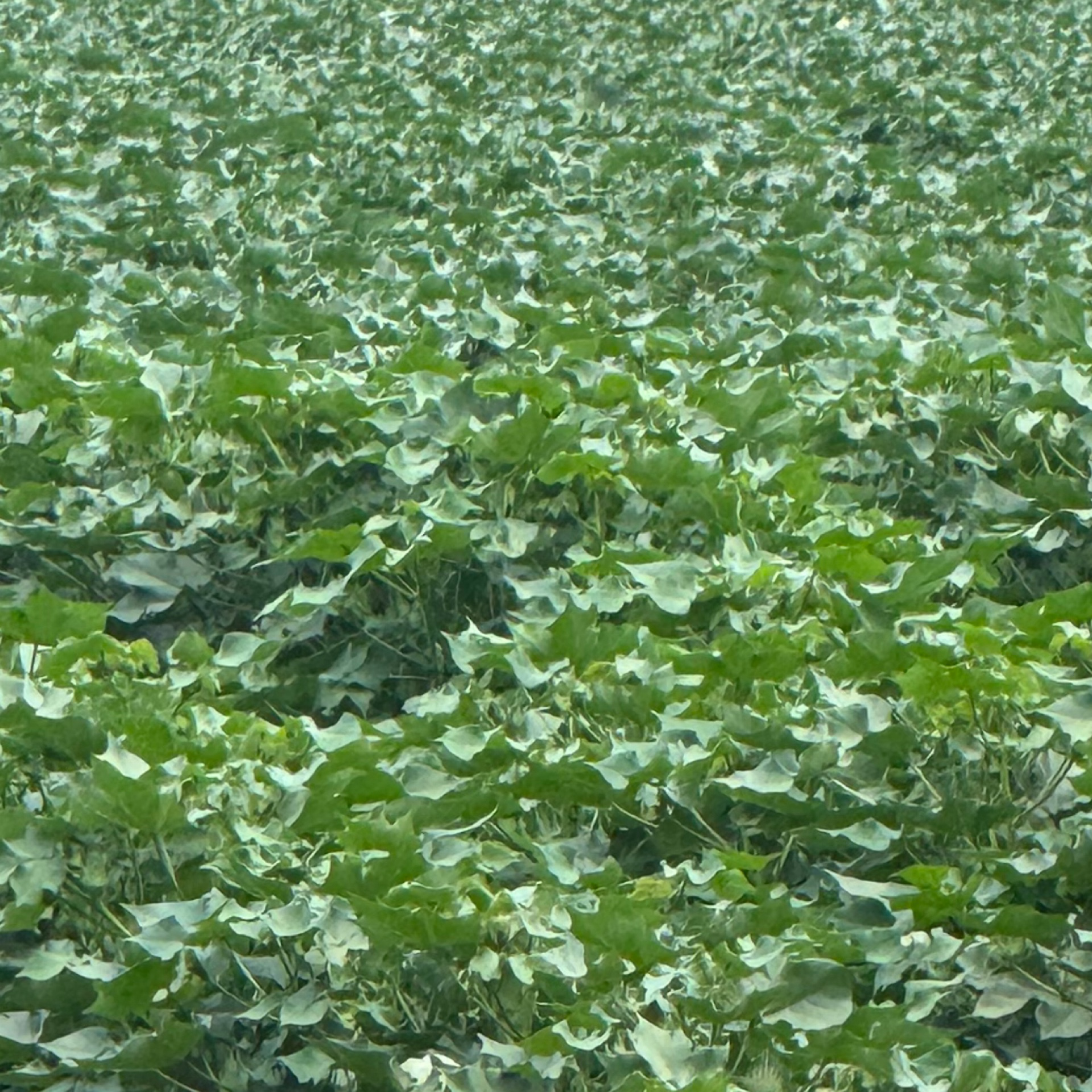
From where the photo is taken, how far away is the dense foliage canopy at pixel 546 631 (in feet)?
9.05

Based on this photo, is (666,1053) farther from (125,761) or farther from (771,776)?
(125,761)

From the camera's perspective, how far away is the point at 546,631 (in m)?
3.54

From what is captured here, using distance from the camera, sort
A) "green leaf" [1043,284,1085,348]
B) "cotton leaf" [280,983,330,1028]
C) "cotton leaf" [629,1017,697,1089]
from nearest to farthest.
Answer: "cotton leaf" [629,1017,697,1089], "cotton leaf" [280,983,330,1028], "green leaf" [1043,284,1085,348]

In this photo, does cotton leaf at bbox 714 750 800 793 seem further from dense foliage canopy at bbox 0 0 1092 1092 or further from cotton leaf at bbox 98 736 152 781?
cotton leaf at bbox 98 736 152 781

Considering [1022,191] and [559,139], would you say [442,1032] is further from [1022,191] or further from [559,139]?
[559,139]

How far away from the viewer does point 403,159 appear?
30.9 ft

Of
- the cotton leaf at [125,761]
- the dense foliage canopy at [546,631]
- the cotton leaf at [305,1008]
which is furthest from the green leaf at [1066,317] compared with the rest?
the cotton leaf at [305,1008]

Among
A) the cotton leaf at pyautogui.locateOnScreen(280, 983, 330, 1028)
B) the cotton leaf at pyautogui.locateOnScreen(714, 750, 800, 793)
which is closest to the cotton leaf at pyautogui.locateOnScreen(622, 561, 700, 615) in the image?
the cotton leaf at pyautogui.locateOnScreen(714, 750, 800, 793)

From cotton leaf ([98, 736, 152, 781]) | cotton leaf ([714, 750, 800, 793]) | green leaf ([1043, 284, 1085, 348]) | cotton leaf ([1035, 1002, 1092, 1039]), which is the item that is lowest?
green leaf ([1043, 284, 1085, 348])

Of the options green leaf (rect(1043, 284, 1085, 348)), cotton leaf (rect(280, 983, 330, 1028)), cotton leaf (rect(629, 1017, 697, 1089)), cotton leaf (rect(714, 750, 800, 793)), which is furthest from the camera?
green leaf (rect(1043, 284, 1085, 348))

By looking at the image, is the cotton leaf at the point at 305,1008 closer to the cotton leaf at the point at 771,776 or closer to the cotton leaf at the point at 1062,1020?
the cotton leaf at the point at 771,776

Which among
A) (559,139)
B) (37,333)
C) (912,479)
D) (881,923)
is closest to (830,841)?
(881,923)

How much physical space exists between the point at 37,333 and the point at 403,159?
3729 millimetres

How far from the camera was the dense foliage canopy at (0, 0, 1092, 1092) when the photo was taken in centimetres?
276
